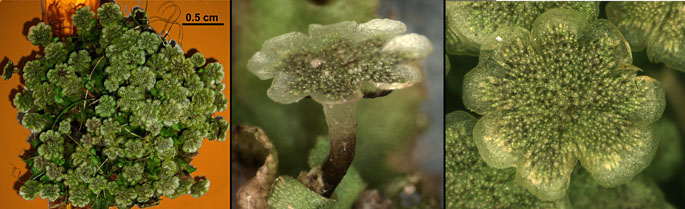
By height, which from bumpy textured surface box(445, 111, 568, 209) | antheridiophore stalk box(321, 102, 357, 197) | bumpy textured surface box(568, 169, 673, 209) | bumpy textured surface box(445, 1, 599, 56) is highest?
bumpy textured surface box(445, 1, 599, 56)

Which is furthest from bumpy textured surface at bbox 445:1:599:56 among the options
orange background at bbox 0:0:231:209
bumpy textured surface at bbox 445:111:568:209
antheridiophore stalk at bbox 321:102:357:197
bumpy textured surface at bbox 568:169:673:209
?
orange background at bbox 0:0:231:209

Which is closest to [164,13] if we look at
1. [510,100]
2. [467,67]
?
[467,67]

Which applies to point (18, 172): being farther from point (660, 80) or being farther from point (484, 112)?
point (660, 80)

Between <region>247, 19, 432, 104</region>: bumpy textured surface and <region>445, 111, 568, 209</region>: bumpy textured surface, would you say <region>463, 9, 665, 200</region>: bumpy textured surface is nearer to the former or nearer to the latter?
<region>445, 111, 568, 209</region>: bumpy textured surface

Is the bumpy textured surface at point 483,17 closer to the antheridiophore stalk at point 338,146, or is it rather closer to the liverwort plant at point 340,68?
the liverwort plant at point 340,68

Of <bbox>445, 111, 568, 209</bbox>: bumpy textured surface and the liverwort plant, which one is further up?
the liverwort plant

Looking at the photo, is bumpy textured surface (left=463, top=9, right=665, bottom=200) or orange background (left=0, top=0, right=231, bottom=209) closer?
orange background (left=0, top=0, right=231, bottom=209)
